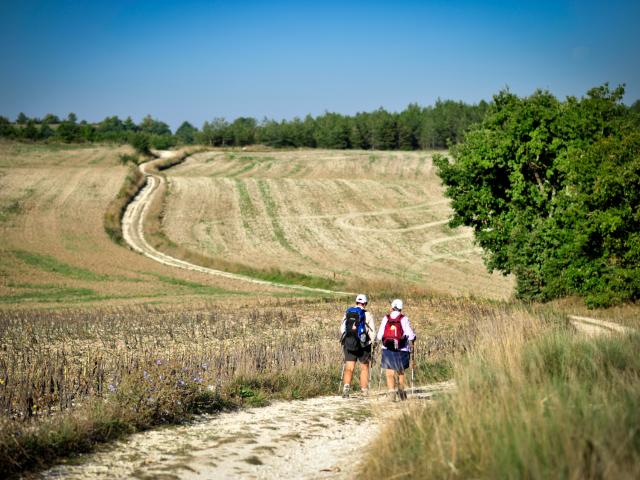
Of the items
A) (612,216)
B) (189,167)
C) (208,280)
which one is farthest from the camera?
(189,167)

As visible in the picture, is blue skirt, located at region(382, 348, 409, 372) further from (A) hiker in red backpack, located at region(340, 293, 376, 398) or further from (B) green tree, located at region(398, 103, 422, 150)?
(B) green tree, located at region(398, 103, 422, 150)

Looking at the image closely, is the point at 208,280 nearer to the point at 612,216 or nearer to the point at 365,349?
the point at 612,216

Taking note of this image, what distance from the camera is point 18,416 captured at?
9805 mm

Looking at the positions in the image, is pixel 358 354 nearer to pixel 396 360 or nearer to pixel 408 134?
pixel 396 360

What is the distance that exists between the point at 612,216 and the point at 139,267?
103ft

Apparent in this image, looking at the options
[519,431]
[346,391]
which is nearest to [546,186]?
[346,391]

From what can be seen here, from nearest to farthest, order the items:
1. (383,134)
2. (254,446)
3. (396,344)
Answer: (254,446), (396,344), (383,134)

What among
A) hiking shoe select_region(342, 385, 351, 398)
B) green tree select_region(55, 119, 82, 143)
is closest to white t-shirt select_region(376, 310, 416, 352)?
hiking shoe select_region(342, 385, 351, 398)

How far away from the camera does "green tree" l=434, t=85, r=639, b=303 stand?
25.8 meters

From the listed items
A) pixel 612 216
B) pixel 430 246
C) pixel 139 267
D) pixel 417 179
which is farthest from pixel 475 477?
pixel 417 179

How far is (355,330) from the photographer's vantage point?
13.4 m

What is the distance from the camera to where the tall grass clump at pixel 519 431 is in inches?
224

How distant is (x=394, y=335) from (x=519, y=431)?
6.68m

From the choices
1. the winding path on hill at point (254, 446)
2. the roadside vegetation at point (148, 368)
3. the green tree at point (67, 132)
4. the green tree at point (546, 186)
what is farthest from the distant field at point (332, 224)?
the green tree at point (67, 132)
